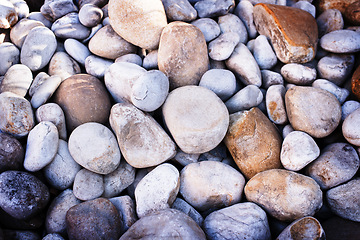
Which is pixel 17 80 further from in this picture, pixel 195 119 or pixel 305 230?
pixel 305 230

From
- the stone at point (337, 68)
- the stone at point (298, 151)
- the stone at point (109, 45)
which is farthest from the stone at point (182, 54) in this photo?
the stone at point (337, 68)

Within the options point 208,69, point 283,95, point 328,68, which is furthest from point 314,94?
point 208,69

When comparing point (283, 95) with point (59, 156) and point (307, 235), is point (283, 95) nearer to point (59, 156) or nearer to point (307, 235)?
point (307, 235)

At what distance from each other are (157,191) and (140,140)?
302mm

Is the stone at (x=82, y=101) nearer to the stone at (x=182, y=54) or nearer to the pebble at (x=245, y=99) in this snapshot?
the stone at (x=182, y=54)

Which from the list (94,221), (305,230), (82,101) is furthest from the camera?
(82,101)

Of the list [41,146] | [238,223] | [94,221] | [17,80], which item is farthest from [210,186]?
[17,80]

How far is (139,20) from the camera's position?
1.82 meters

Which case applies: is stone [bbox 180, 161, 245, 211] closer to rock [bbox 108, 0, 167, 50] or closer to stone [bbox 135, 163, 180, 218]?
stone [bbox 135, 163, 180, 218]

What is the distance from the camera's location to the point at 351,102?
1.76 meters

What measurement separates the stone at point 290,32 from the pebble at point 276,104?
26 centimetres

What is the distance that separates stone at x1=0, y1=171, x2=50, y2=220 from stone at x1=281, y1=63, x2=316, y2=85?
165 cm

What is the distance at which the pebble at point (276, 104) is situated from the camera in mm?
1787

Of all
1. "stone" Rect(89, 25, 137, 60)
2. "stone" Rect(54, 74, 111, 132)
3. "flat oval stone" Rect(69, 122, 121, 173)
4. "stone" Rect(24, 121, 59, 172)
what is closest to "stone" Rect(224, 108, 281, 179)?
"flat oval stone" Rect(69, 122, 121, 173)
